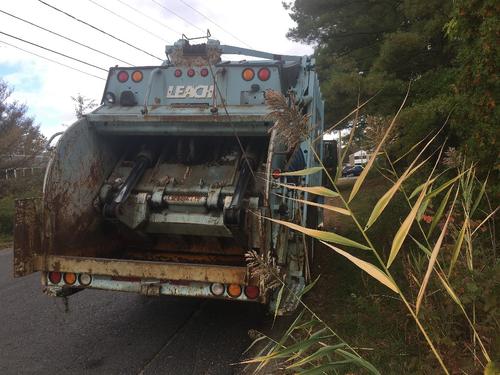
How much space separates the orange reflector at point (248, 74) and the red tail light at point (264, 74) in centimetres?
7

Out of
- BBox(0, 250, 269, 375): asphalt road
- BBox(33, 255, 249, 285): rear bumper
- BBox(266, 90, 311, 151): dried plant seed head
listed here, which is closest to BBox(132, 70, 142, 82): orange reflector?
BBox(33, 255, 249, 285): rear bumper

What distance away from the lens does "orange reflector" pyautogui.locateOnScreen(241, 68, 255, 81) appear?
4.80 meters

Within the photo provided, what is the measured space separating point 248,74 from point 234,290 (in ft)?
7.31

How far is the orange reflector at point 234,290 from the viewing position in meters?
3.53

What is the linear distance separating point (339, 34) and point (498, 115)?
9.90 meters

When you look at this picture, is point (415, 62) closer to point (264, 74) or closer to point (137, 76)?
point (264, 74)

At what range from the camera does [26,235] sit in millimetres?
3756

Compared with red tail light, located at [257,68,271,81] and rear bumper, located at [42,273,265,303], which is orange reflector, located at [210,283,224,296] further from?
red tail light, located at [257,68,271,81]

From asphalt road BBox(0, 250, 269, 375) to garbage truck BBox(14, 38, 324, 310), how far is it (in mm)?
516

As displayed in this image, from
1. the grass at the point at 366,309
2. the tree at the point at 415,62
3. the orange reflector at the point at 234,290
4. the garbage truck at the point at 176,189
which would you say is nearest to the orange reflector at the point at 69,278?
the garbage truck at the point at 176,189

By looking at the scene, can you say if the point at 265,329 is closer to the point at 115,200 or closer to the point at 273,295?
the point at 273,295

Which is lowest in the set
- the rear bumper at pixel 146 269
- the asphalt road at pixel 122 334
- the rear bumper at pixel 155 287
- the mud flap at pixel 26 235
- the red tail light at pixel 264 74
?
the asphalt road at pixel 122 334

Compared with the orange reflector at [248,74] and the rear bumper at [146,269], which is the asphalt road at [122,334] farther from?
the orange reflector at [248,74]

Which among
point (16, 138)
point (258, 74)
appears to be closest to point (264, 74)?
point (258, 74)
